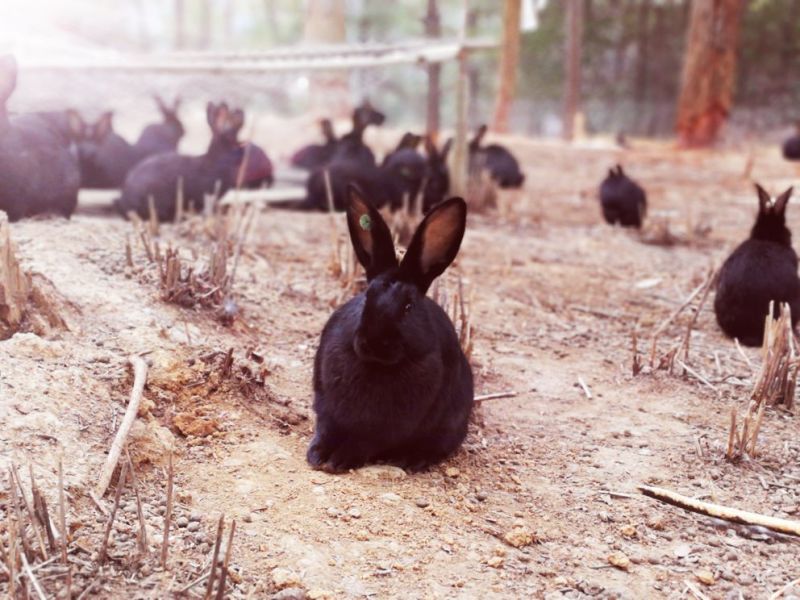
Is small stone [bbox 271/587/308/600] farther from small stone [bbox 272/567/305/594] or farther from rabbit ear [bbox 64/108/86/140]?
rabbit ear [bbox 64/108/86/140]

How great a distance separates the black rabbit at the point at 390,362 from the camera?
295 centimetres

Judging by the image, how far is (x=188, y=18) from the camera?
3272cm

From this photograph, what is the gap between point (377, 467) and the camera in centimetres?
319

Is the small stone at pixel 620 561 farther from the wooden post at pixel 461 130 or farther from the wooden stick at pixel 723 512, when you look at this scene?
the wooden post at pixel 461 130

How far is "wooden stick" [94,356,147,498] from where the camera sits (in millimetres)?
2719

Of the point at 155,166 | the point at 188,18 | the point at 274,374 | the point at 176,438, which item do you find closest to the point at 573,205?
the point at 155,166

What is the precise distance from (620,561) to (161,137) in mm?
7202

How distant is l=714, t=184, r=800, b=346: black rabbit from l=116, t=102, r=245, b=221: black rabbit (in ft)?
11.8

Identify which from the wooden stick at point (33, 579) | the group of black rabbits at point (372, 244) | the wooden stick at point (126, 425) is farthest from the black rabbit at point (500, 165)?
the wooden stick at point (33, 579)

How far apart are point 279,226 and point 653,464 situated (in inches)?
161

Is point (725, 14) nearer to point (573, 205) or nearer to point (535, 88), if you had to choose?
point (573, 205)

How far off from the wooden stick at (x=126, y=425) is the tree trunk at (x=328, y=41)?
45.3 feet

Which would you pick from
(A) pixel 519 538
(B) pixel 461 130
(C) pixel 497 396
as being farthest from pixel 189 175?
(A) pixel 519 538

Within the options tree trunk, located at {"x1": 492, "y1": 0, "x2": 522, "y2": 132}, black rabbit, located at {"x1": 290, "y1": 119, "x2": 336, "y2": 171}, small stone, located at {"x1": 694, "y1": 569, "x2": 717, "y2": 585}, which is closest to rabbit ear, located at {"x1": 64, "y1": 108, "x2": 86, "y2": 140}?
black rabbit, located at {"x1": 290, "y1": 119, "x2": 336, "y2": 171}
